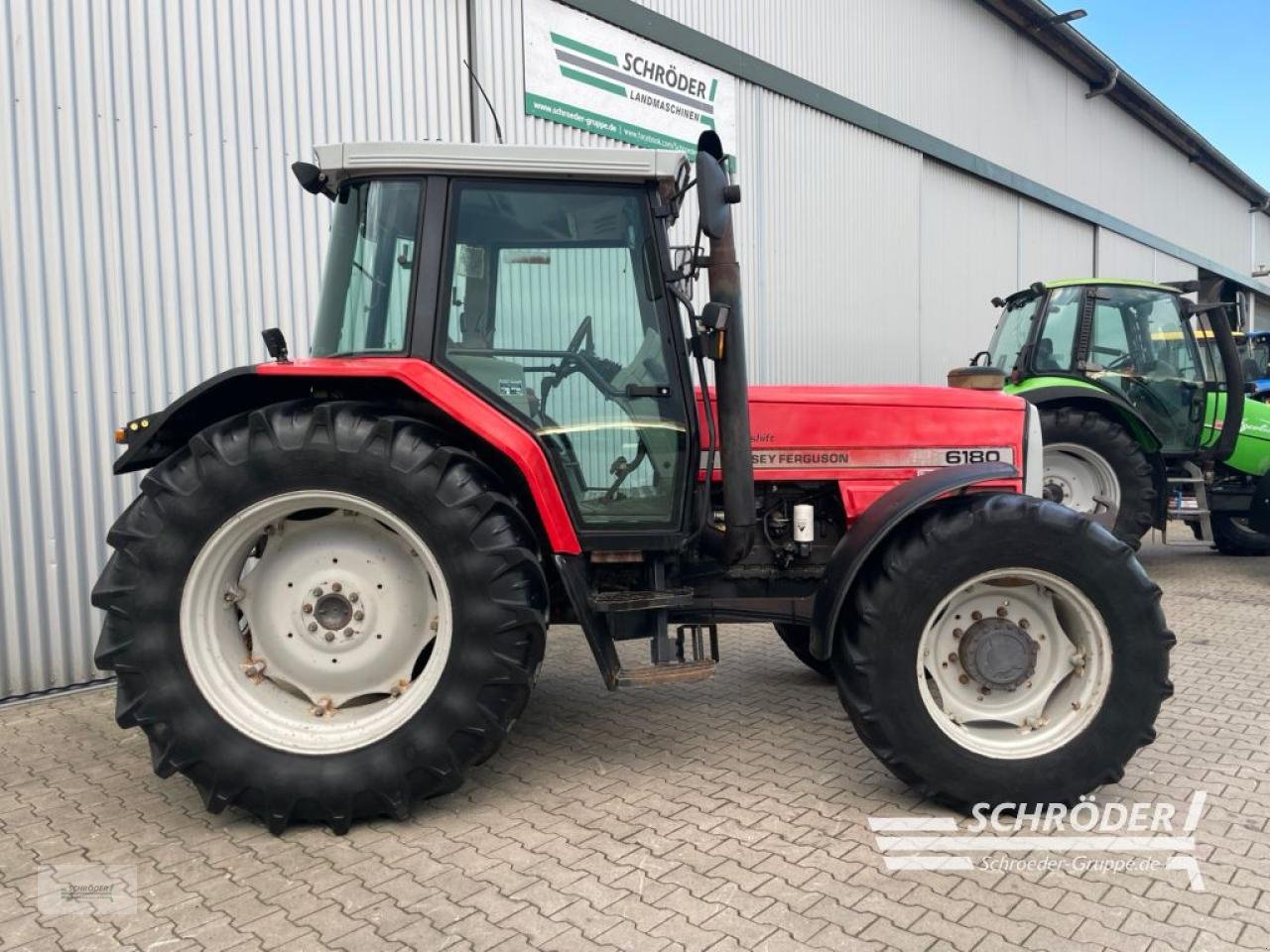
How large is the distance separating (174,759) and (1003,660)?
9.10 ft

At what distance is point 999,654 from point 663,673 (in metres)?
1.16

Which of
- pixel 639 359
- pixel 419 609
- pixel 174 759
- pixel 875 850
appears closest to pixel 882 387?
pixel 639 359

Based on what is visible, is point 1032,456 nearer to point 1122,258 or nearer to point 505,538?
point 505,538

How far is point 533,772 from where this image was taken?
3.26m

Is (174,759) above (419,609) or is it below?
below

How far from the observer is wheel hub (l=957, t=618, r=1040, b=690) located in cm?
291

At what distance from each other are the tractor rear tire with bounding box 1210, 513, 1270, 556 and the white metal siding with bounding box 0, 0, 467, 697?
840cm

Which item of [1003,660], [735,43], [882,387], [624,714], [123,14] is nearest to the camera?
[1003,660]

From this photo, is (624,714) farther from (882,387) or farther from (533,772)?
(882,387)

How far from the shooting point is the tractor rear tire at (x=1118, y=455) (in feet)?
22.1

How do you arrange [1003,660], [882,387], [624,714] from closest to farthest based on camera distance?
[1003,660] < [882,387] < [624,714]

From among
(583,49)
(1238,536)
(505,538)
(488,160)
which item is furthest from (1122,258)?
(505,538)

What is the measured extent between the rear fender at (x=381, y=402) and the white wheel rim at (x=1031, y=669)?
4.44ft

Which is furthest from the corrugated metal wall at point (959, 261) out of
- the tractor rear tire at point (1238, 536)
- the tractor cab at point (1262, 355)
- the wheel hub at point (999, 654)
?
the wheel hub at point (999, 654)
